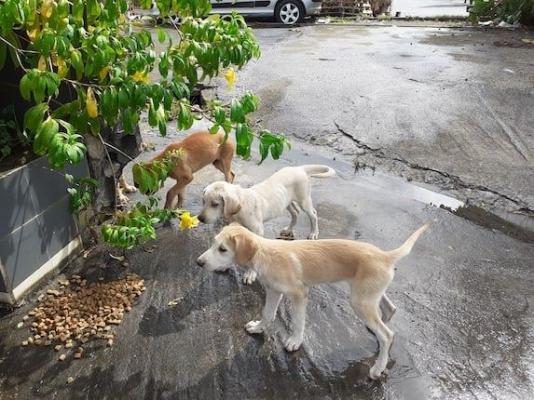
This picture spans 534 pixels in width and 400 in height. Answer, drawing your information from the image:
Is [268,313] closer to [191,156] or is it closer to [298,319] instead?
[298,319]

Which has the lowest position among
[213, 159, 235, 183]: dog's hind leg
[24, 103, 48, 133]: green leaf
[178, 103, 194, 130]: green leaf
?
[213, 159, 235, 183]: dog's hind leg

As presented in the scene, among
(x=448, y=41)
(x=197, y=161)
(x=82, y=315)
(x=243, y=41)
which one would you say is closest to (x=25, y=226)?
(x=82, y=315)

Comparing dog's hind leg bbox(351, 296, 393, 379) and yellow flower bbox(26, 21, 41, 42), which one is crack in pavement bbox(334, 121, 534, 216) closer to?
dog's hind leg bbox(351, 296, 393, 379)

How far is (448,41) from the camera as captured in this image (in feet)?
44.3

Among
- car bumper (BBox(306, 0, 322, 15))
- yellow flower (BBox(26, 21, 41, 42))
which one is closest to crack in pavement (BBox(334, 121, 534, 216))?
yellow flower (BBox(26, 21, 41, 42))

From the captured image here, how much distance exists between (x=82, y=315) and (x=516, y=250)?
4084mm

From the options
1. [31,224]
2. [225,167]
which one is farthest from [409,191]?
[31,224]

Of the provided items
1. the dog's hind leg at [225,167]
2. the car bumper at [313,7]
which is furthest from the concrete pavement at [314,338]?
the car bumper at [313,7]

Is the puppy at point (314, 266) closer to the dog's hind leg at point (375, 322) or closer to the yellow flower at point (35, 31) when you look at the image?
the dog's hind leg at point (375, 322)

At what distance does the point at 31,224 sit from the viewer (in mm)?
3945

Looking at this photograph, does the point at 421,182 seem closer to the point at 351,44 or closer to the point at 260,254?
the point at 260,254

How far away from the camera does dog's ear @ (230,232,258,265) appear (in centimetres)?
338

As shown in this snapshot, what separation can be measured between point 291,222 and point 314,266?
1779 millimetres

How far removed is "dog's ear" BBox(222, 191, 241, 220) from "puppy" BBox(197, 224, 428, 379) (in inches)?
32.4
